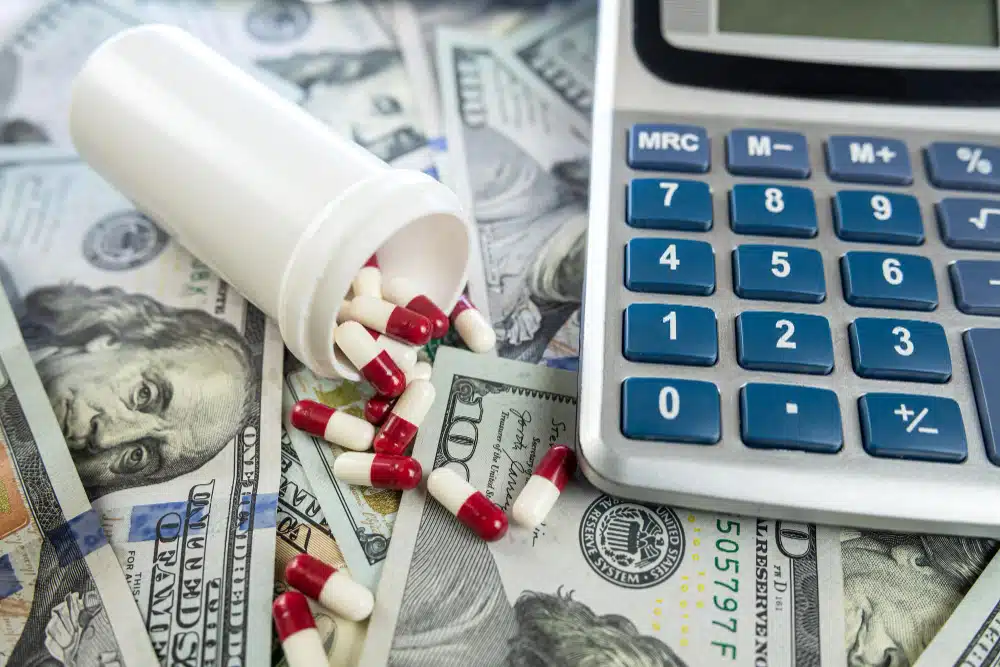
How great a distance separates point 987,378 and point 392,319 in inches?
13.2

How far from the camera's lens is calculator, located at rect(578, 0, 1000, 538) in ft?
1.47

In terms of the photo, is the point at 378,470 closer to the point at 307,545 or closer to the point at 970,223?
the point at 307,545

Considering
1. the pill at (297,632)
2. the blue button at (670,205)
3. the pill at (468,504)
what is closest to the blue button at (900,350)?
the blue button at (670,205)

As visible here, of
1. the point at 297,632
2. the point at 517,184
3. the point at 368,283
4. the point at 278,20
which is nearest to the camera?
the point at 297,632

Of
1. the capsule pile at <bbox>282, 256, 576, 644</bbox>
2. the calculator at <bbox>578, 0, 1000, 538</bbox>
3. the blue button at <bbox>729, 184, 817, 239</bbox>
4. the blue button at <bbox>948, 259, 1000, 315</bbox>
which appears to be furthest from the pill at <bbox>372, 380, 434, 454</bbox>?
the blue button at <bbox>948, 259, 1000, 315</bbox>

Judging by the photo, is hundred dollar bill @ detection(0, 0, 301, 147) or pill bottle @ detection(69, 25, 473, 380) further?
hundred dollar bill @ detection(0, 0, 301, 147)

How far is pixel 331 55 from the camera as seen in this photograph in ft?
2.48

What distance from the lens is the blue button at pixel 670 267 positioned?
503 mm

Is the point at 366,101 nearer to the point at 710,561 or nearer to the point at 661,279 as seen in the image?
the point at 661,279

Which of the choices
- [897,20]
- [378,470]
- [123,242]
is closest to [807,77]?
[897,20]

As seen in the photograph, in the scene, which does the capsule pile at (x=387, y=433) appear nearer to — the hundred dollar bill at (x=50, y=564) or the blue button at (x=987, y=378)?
the hundred dollar bill at (x=50, y=564)

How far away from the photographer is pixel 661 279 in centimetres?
50

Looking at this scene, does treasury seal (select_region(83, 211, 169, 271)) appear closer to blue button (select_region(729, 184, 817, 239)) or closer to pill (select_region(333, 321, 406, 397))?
pill (select_region(333, 321, 406, 397))

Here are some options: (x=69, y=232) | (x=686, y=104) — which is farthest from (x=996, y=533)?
(x=69, y=232)
